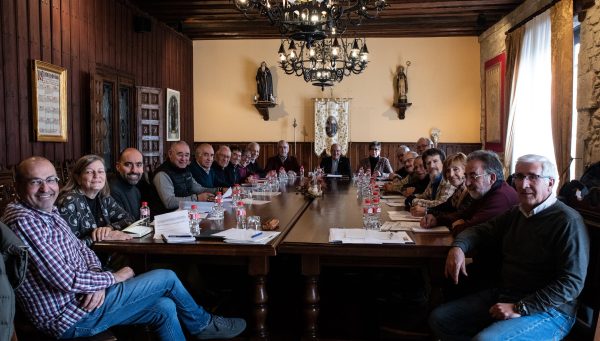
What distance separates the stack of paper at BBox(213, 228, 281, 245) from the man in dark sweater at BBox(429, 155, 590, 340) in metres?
0.93

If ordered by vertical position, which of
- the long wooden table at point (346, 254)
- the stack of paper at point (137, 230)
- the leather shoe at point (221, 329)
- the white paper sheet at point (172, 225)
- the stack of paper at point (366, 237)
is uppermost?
the white paper sheet at point (172, 225)

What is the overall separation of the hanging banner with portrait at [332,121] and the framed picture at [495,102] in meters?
2.67

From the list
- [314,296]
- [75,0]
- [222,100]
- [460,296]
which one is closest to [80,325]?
[314,296]

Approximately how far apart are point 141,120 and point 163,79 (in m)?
1.55

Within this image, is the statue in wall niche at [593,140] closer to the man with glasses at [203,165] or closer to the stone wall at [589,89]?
the stone wall at [589,89]

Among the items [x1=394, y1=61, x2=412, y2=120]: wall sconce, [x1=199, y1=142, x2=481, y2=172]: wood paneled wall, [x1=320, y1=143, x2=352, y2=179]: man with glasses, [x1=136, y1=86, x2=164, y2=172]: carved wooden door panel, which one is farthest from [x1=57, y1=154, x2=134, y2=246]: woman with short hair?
[x1=394, y1=61, x2=412, y2=120]: wall sconce

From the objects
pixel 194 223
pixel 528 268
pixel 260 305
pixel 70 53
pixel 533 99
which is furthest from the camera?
pixel 533 99

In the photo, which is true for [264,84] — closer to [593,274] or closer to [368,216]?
[368,216]

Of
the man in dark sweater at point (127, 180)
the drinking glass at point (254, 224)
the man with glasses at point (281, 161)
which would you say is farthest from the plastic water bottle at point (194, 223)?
the man with glasses at point (281, 161)

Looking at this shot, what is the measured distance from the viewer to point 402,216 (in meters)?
3.61

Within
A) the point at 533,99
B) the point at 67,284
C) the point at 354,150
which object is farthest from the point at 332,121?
the point at 67,284

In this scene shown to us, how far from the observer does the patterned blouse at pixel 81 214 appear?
279 cm

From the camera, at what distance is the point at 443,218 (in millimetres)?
3061

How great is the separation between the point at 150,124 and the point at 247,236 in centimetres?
581
